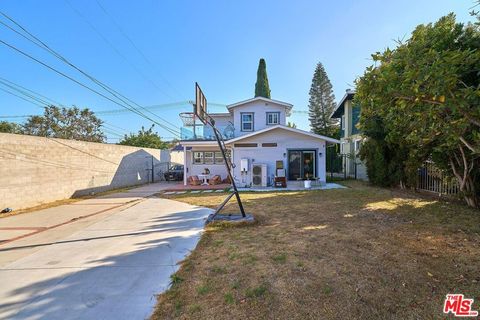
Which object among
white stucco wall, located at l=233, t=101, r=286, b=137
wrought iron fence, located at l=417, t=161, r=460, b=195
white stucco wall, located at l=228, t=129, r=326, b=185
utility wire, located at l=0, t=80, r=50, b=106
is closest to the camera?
wrought iron fence, located at l=417, t=161, r=460, b=195

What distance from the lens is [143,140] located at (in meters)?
34.4

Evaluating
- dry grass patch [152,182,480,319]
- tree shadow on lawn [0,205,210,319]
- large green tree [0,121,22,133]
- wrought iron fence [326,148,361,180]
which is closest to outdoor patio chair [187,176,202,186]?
A: wrought iron fence [326,148,361,180]

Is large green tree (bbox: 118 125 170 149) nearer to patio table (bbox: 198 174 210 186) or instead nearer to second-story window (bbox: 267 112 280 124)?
patio table (bbox: 198 174 210 186)

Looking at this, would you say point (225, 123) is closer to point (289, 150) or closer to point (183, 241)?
point (289, 150)

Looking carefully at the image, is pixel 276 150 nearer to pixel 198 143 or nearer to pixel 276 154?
pixel 276 154

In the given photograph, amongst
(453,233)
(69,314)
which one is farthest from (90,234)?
(453,233)

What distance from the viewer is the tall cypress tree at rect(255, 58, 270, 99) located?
2697 centimetres

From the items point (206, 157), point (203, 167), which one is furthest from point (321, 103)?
point (203, 167)

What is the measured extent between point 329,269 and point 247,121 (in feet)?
46.4

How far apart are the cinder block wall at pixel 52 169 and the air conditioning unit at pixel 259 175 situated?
9.11 metres

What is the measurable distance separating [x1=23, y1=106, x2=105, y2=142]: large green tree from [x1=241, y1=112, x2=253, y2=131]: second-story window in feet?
68.5

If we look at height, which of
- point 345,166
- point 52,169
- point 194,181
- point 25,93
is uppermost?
point 25,93

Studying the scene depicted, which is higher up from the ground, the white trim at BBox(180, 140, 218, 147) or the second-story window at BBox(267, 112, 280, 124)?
the second-story window at BBox(267, 112, 280, 124)

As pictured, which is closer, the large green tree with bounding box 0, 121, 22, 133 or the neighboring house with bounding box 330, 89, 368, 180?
the neighboring house with bounding box 330, 89, 368, 180
